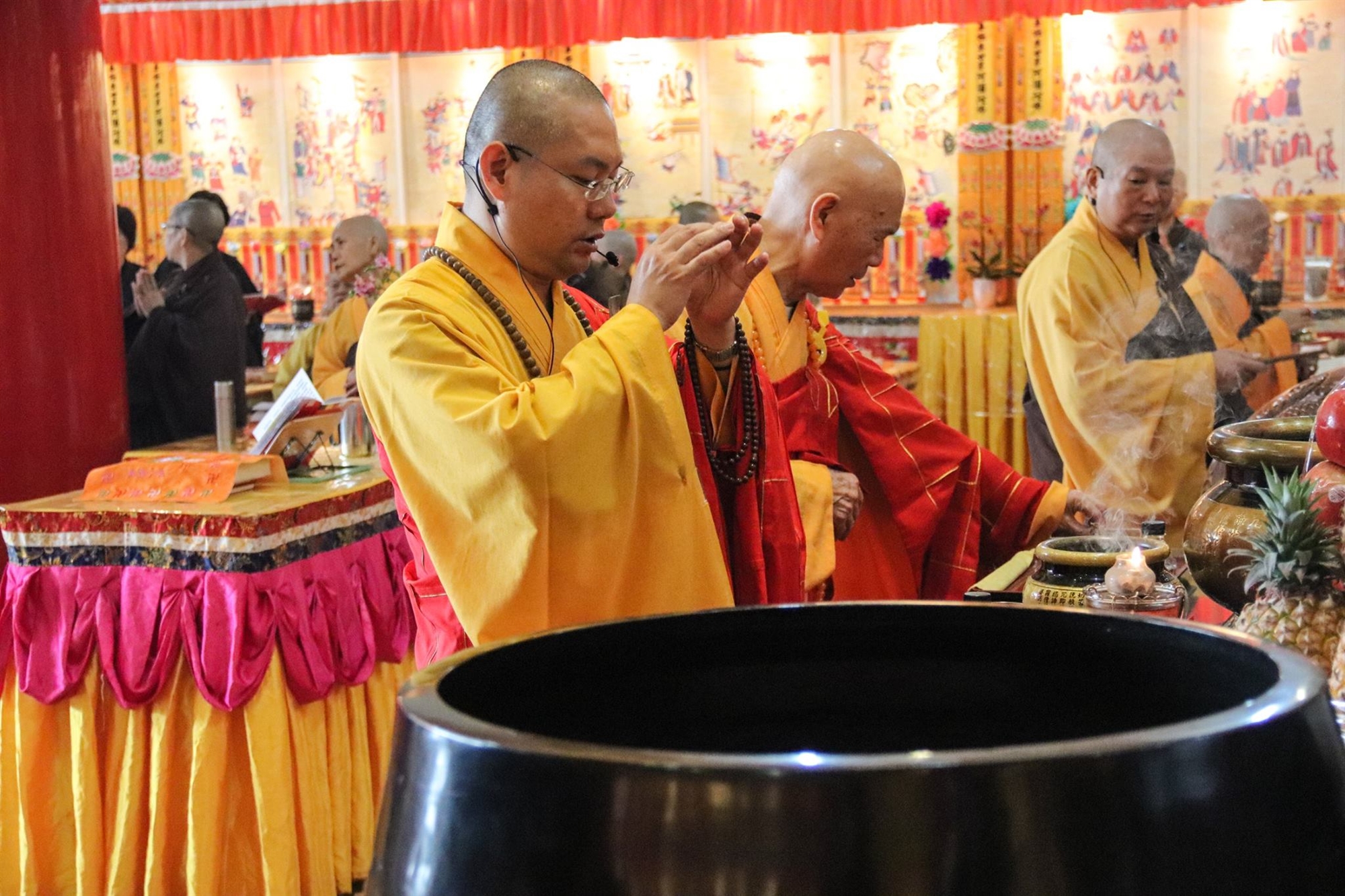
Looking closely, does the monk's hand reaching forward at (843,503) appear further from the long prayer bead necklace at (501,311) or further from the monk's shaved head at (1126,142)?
the monk's shaved head at (1126,142)

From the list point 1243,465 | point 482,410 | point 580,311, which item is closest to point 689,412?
point 580,311

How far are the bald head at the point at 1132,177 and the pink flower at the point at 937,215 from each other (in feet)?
17.3

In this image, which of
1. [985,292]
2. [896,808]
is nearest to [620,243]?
[985,292]

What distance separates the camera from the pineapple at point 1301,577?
3.91ft

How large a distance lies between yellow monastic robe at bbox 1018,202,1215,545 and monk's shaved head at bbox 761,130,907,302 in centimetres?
127

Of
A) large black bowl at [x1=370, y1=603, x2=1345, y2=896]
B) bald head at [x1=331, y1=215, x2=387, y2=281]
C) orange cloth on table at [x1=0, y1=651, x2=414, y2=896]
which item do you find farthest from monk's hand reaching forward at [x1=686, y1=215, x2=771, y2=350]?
bald head at [x1=331, y1=215, x2=387, y2=281]

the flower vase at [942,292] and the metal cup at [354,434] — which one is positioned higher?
the flower vase at [942,292]

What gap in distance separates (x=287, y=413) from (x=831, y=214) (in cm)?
153

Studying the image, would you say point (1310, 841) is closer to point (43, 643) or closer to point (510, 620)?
point (510, 620)

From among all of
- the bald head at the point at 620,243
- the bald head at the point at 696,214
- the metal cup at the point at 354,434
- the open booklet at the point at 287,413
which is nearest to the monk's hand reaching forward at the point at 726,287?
the open booklet at the point at 287,413

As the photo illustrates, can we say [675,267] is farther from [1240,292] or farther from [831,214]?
[1240,292]

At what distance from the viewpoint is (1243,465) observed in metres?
1.65

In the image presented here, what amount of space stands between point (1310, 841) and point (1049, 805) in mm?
96

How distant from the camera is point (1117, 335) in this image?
12.9ft
